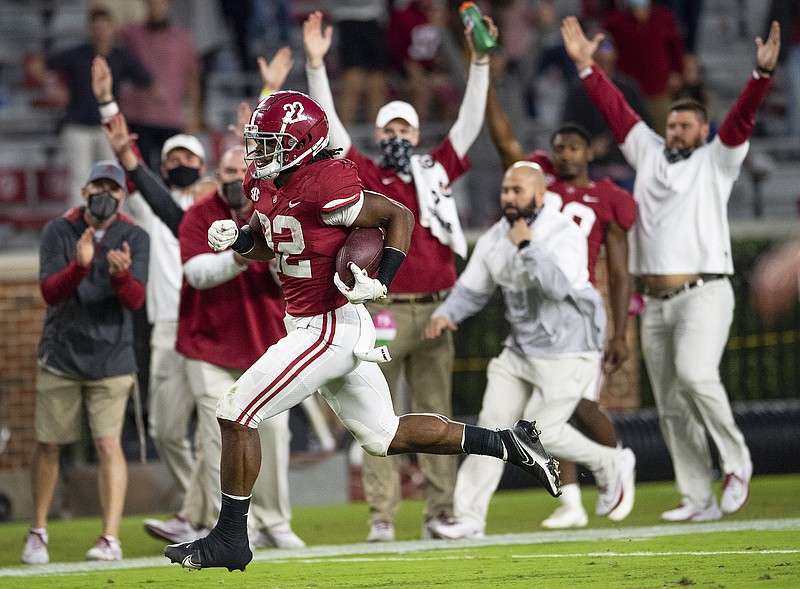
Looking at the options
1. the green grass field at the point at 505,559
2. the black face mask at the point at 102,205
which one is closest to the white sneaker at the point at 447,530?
the green grass field at the point at 505,559

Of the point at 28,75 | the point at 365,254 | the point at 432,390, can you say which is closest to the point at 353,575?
the point at 365,254

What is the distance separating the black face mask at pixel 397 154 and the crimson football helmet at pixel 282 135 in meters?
2.05

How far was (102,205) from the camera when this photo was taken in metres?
7.93

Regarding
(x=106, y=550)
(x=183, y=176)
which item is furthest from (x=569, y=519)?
(x=183, y=176)

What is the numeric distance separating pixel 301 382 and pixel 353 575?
3.19ft

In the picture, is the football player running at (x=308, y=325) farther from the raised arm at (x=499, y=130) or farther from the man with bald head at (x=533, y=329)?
the raised arm at (x=499, y=130)

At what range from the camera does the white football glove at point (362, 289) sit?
5.94 m

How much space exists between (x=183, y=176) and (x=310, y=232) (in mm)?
2988

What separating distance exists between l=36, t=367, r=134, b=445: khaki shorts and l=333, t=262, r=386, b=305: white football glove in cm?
254

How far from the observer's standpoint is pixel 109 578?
6.60 metres

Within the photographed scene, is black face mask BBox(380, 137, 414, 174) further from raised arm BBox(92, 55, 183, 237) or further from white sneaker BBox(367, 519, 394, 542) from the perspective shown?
white sneaker BBox(367, 519, 394, 542)

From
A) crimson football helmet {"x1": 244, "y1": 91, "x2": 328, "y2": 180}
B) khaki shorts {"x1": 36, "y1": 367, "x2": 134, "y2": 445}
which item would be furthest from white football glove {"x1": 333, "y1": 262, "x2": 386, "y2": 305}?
khaki shorts {"x1": 36, "y1": 367, "x2": 134, "y2": 445}

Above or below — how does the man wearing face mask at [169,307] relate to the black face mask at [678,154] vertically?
below

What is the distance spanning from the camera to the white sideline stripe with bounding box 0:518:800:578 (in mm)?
7261
